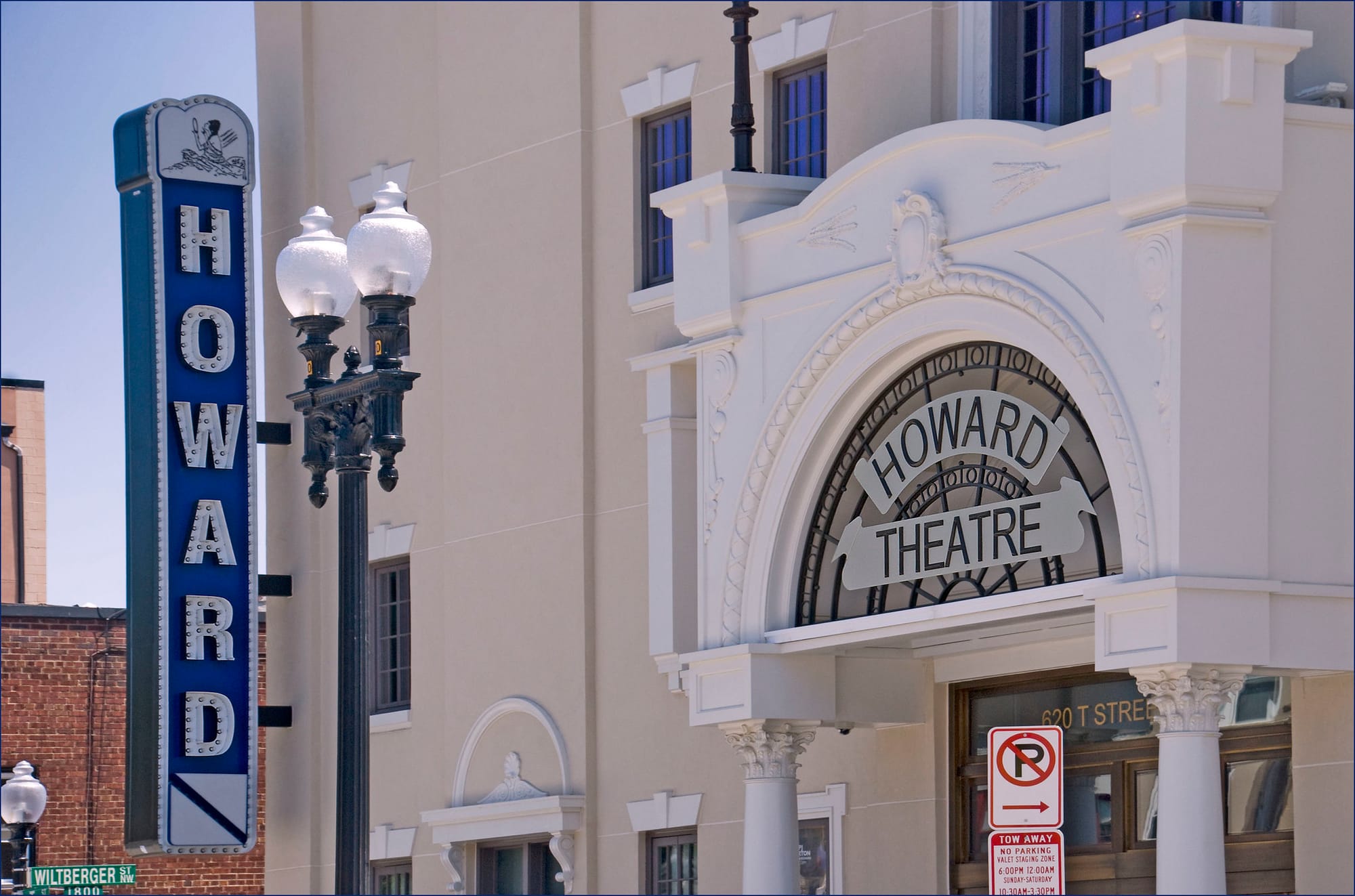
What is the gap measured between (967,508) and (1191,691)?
2471mm

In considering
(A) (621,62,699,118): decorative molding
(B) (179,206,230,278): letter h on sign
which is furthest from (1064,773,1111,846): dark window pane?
(B) (179,206,230,278): letter h on sign

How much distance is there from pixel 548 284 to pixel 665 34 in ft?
8.95

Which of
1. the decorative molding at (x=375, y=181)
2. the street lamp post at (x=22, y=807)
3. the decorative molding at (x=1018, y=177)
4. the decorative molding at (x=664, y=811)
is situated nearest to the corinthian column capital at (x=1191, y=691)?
the decorative molding at (x=1018, y=177)

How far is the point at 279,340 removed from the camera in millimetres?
26812

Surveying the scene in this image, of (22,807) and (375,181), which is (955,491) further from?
(22,807)

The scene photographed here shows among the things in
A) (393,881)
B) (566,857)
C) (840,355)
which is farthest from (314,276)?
(393,881)

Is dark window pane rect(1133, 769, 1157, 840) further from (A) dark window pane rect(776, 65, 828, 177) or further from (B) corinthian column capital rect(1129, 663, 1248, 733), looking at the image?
(A) dark window pane rect(776, 65, 828, 177)

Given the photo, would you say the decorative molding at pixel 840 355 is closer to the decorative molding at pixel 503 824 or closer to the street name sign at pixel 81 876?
the decorative molding at pixel 503 824

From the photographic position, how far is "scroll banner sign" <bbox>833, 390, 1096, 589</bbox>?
618 inches

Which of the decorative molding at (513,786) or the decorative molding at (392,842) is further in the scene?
the decorative molding at (392,842)

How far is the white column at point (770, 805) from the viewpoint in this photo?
1775cm

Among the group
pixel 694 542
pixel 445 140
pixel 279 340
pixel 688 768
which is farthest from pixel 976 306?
pixel 279 340

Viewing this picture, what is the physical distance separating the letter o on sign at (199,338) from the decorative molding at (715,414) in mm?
6522

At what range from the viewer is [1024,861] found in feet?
37.1
